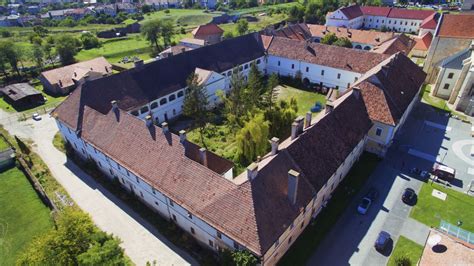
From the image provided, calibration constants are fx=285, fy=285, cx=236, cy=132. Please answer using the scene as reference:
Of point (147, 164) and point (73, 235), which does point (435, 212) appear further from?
point (73, 235)

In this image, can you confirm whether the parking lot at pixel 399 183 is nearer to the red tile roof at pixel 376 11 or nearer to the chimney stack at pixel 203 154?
the chimney stack at pixel 203 154

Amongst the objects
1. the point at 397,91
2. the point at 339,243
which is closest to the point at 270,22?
the point at 397,91

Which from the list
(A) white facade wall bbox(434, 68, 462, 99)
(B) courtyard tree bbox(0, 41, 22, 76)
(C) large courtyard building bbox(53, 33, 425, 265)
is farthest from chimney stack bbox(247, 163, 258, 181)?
(B) courtyard tree bbox(0, 41, 22, 76)

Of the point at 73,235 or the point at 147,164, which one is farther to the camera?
the point at 147,164

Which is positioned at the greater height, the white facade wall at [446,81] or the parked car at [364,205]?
the white facade wall at [446,81]

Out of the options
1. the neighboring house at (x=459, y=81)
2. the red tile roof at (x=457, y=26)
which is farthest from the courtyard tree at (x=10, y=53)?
the red tile roof at (x=457, y=26)

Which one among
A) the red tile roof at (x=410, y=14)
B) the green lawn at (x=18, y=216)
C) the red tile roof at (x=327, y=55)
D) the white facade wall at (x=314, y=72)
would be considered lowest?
the green lawn at (x=18, y=216)

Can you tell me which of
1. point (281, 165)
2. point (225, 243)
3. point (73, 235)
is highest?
point (281, 165)
